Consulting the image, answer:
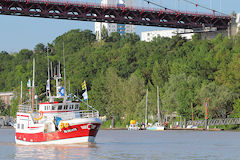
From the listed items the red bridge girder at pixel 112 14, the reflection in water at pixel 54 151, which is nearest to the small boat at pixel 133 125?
the red bridge girder at pixel 112 14

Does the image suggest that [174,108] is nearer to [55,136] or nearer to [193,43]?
[193,43]

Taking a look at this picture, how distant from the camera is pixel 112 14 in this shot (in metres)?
142

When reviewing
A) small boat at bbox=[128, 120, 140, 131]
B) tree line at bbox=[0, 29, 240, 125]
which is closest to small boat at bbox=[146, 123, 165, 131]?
small boat at bbox=[128, 120, 140, 131]

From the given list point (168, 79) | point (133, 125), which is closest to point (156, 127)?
point (133, 125)

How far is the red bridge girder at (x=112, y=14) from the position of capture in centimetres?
12531

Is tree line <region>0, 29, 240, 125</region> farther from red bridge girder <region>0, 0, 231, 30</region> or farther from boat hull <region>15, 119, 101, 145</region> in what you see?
boat hull <region>15, 119, 101, 145</region>

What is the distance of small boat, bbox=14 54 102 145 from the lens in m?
54.6

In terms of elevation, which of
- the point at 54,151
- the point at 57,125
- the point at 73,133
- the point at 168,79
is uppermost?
the point at 168,79

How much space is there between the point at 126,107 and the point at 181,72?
15.7m

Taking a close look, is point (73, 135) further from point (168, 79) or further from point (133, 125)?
point (168, 79)

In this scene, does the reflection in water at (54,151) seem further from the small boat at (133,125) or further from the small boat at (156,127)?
the small boat at (133,125)

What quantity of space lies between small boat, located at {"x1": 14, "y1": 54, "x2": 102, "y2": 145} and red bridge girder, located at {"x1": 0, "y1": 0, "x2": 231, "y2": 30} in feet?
226

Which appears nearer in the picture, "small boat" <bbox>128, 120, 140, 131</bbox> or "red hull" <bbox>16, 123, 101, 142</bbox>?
"red hull" <bbox>16, 123, 101, 142</bbox>

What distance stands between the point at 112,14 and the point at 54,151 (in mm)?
95615
